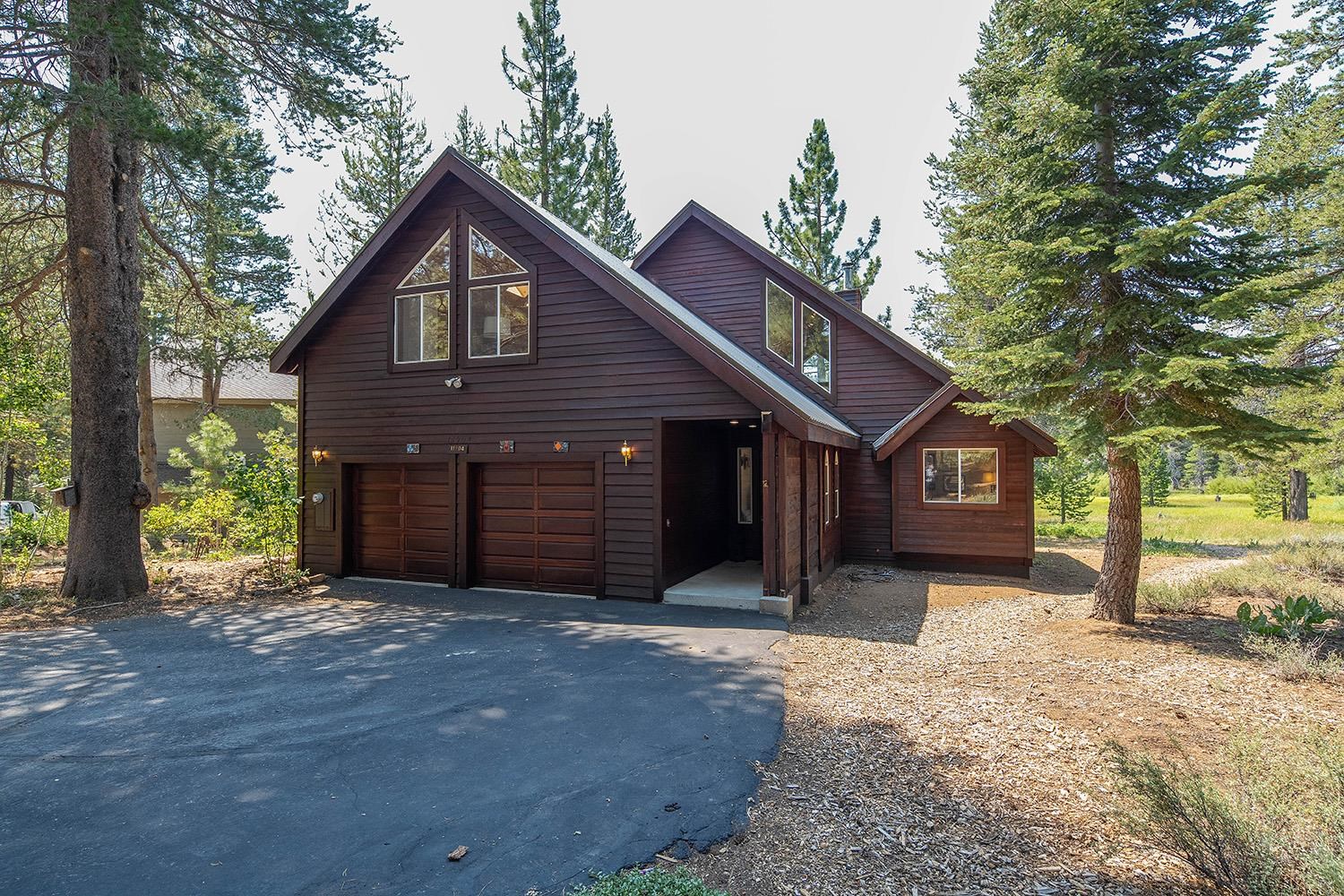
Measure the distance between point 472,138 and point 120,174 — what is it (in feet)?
48.4

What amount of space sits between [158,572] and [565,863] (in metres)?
10.9

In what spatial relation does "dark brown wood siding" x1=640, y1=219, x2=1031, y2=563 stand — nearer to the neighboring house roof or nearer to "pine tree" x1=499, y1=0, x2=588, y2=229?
"pine tree" x1=499, y1=0, x2=588, y2=229

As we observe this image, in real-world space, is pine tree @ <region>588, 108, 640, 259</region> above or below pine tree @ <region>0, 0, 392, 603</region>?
above

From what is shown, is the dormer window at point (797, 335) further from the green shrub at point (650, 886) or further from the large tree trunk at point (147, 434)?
the large tree trunk at point (147, 434)

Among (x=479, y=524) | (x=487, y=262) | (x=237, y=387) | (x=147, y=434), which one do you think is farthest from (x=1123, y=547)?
(x=237, y=387)

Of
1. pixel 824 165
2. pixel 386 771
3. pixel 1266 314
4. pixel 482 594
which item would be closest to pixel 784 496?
pixel 482 594

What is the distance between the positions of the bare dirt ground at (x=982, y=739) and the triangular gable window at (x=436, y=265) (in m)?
7.59

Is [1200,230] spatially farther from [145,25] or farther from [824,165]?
[824,165]

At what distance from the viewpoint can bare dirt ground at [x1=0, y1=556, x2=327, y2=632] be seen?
26.9 feet

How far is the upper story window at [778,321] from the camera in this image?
45.0ft

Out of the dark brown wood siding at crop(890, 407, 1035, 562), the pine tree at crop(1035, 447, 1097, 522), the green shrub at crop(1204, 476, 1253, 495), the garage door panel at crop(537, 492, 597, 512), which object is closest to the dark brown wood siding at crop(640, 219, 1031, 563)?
the dark brown wood siding at crop(890, 407, 1035, 562)

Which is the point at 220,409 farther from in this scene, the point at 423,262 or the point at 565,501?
the point at 565,501

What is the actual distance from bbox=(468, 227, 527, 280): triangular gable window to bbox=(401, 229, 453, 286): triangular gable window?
40 cm

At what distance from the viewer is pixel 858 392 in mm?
13195
